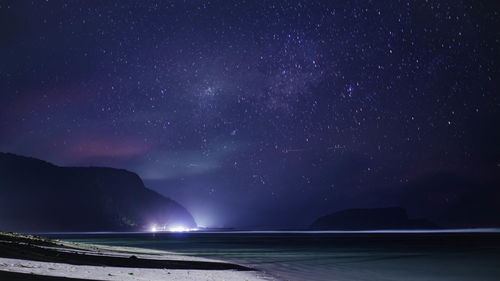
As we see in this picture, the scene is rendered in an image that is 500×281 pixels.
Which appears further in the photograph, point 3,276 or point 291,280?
point 291,280

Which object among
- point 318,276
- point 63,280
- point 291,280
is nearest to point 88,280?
point 63,280

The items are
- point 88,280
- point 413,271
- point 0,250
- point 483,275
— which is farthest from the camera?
point 413,271

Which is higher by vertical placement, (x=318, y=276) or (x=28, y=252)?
(x=28, y=252)

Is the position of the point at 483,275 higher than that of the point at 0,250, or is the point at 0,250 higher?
the point at 0,250

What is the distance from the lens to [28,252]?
787 inches

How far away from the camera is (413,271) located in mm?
30703

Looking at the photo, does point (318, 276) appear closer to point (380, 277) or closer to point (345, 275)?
point (345, 275)

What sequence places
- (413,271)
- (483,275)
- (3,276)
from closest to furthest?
(3,276) < (483,275) < (413,271)

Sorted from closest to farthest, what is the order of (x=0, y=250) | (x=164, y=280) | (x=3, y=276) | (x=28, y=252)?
(x=3, y=276), (x=164, y=280), (x=0, y=250), (x=28, y=252)

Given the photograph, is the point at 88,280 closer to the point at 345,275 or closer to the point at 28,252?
the point at 28,252

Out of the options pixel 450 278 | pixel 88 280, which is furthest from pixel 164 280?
pixel 450 278

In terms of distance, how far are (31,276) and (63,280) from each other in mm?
901

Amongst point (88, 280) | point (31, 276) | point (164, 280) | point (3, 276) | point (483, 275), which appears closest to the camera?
point (3, 276)

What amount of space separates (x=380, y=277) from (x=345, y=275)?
2.06 m
